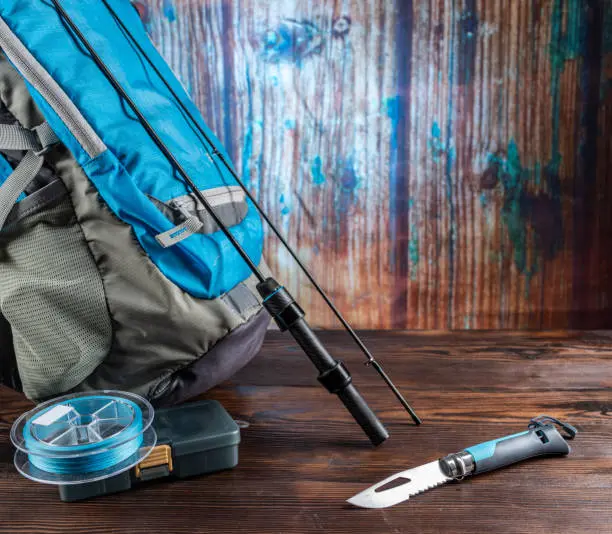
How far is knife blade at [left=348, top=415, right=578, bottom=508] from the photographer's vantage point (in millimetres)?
572

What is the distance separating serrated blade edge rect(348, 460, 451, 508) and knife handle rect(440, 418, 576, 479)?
0.4 inches

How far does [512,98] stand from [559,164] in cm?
12

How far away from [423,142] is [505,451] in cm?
52

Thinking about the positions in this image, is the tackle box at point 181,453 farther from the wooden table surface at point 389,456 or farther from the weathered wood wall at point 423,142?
the weathered wood wall at point 423,142

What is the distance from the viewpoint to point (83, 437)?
1.95ft

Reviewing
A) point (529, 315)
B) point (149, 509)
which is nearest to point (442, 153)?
point (529, 315)

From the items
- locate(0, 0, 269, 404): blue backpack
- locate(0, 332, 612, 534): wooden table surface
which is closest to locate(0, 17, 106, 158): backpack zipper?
locate(0, 0, 269, 404): blue backpack

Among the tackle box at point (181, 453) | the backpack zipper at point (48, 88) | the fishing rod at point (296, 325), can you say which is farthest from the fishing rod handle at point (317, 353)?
the backpack zipper at point (48, 88)

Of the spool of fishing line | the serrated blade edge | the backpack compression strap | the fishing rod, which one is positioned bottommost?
the serrated blade edge

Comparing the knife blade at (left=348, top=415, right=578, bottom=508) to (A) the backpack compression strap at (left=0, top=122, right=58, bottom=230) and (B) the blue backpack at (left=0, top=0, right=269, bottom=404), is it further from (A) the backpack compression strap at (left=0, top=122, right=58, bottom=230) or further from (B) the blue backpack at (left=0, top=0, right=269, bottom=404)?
(A) the backpack compression strap at (left=0, top=122, right=58, bottom=230)

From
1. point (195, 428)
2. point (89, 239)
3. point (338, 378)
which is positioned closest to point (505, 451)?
point (338, 378)

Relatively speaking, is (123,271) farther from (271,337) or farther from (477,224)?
(477,224)

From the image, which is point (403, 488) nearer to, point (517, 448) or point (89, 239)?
point (517, 448)

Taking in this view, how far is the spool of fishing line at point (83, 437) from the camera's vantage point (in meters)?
0.56
